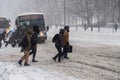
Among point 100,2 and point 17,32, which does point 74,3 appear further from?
point 17,32

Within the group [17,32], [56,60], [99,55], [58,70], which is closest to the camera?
[58,70]

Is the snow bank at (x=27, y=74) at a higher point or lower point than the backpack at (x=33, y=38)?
lower

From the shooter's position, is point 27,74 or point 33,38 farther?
point 33,38

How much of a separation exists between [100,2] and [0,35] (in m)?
→ 46.4

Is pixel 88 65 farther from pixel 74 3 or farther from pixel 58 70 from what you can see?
pixel 74 3

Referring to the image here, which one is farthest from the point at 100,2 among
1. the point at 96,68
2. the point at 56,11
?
the point at 96,68

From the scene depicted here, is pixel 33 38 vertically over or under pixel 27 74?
over

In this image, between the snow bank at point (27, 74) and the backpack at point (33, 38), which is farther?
the backpack at point (33, 38)

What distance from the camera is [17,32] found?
2902 cm

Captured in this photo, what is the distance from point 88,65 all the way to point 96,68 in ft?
3.51

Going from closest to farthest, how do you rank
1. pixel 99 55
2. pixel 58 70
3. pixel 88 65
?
pixel 58 70 → pixel 88 65 → pixel 99 55

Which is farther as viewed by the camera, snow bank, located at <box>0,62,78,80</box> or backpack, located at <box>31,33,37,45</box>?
backpack, located at <box>31,33,37,45</box>

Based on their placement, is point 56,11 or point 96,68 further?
point 56,11

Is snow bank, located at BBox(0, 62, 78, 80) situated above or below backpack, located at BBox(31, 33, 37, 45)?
below
